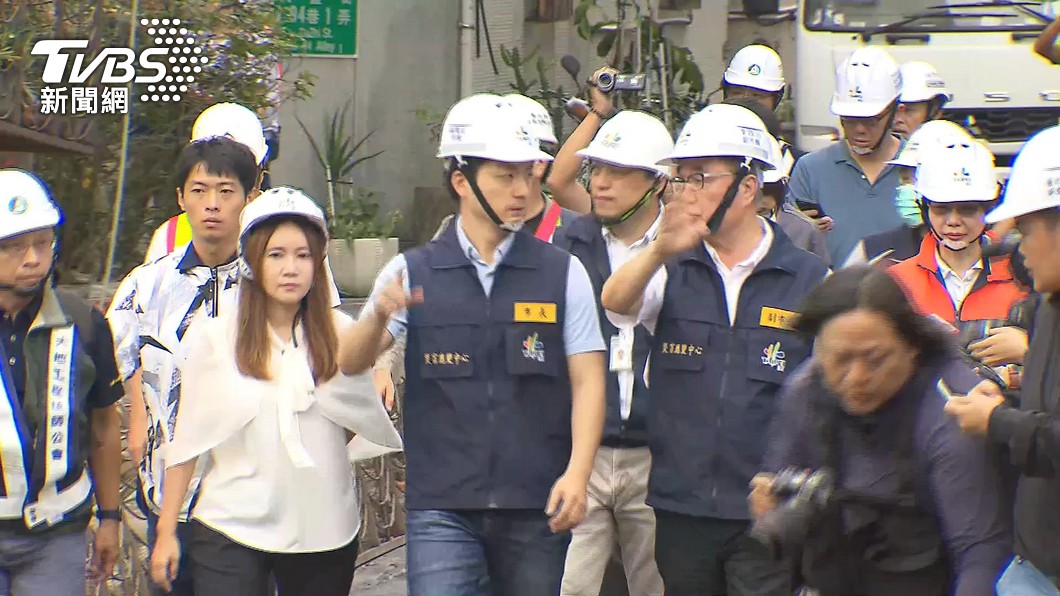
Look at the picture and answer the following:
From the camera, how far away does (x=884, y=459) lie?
149 inches

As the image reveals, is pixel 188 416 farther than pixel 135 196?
No

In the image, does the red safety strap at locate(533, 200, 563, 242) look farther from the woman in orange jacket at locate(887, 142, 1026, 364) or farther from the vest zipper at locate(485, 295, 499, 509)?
the vest zipper at locate(485, 295, 499, 509)

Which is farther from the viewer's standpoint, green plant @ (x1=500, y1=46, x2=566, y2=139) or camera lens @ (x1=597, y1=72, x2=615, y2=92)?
green plant @ (x1=500, y1=46, x2=566, y2=139)

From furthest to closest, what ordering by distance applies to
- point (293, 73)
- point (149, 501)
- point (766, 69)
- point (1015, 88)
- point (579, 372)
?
point (293, 73), point (1015, 88), point (766, 69), point (149, 501), point (579, 372)

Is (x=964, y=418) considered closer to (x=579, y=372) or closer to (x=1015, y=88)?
(x=579, y=372)

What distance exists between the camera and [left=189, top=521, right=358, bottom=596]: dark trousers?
4992 mm

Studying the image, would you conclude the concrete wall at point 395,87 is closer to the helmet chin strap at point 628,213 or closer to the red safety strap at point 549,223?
the red safety strap at point 549,223

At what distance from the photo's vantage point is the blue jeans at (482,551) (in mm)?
4844

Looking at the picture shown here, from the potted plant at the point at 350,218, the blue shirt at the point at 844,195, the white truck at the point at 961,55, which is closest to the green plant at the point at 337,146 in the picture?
the potted plant at the point at 350,218

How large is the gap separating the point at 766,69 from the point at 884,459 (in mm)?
4578

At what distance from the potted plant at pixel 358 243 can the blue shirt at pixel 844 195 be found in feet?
21.9

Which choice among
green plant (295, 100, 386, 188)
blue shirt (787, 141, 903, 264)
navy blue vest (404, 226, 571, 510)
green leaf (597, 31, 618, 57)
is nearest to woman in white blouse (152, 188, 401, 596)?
navy blue vest (404, 226, 571, 510)

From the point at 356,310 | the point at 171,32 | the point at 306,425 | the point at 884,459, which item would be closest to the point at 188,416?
the point at 306,425

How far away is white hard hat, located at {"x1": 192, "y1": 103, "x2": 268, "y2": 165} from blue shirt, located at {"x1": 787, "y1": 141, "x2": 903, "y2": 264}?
2279mm
